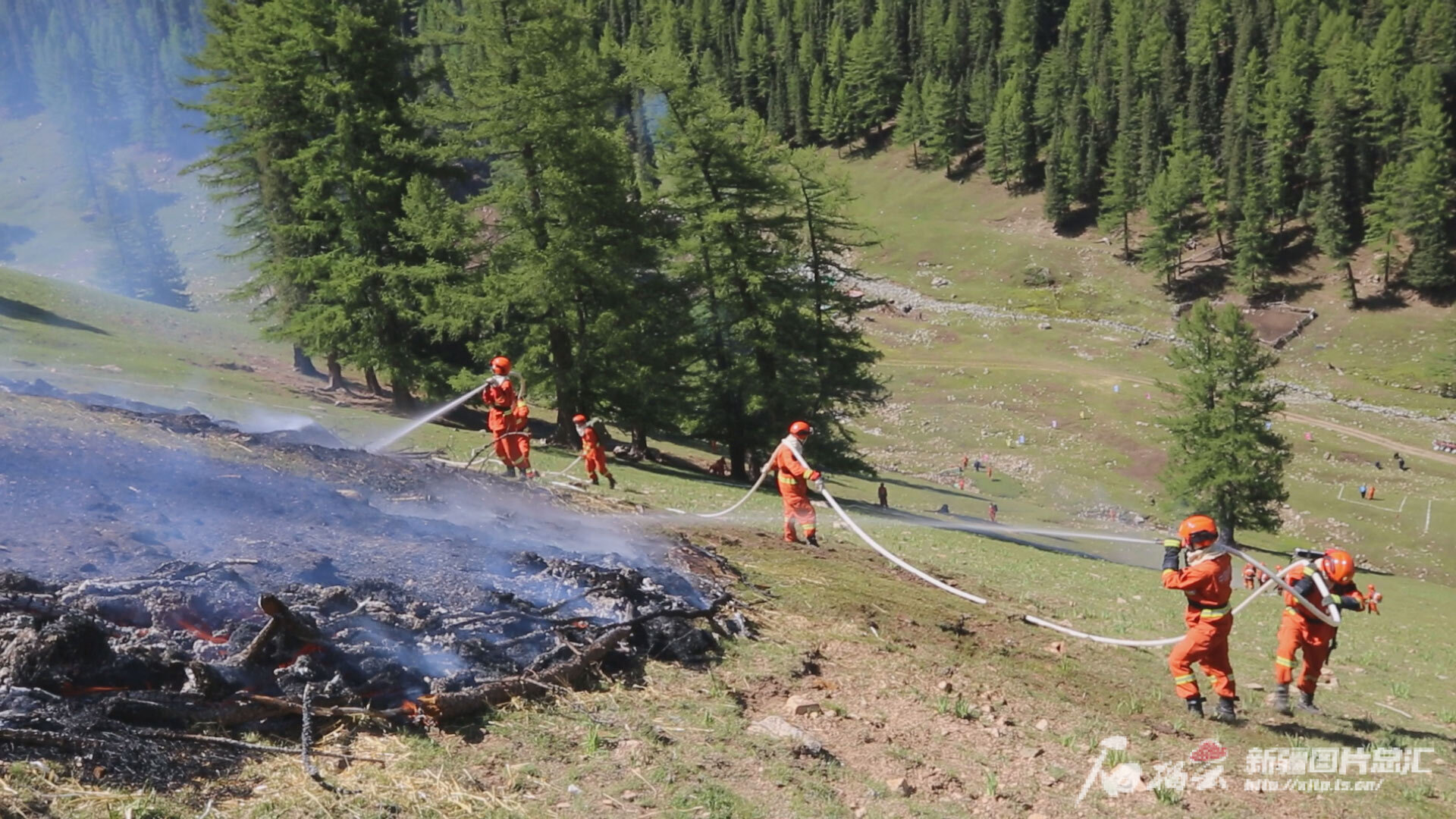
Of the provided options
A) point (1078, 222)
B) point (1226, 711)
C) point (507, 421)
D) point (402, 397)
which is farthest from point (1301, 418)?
point (1226, 711)

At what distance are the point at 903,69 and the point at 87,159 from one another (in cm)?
11568

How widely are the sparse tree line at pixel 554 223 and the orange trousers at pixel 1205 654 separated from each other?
1973cm

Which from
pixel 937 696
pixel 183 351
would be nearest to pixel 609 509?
pixel 937 696

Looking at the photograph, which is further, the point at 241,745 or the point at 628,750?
the point at 628,750

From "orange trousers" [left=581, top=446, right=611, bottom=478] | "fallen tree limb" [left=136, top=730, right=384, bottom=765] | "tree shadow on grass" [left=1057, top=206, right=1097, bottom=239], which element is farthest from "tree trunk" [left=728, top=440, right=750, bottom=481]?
"tree shadow on grass" [left=1057, top=206, right=1097, bottom=239]

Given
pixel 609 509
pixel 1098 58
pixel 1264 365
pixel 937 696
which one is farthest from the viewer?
pixel 1098 58

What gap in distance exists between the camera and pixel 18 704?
6.35m

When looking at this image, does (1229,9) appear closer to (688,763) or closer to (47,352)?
(47,352)

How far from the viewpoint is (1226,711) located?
10250mm

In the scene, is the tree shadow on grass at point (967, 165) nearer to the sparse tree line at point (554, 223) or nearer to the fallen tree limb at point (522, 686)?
the sparse tree line at point (554, 223)

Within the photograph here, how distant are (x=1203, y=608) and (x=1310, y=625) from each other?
165 centimetres

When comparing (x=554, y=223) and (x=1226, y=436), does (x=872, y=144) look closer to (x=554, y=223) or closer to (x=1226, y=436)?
(x=1226, y=436)

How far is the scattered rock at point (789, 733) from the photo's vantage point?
Result: 816 cm

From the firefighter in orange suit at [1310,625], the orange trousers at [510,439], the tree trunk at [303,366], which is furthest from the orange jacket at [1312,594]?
the tree trunk at [303,366]
